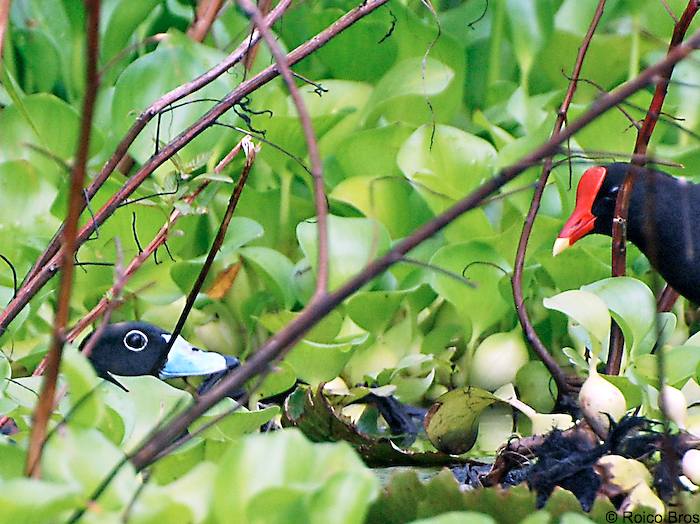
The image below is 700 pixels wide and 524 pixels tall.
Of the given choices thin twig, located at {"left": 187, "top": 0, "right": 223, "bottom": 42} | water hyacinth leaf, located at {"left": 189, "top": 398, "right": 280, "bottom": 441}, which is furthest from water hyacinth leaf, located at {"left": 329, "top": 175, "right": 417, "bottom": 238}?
water hyacinth leaf, located at {"left": 189, "top": 398, "right": 280, "bottom": 441}

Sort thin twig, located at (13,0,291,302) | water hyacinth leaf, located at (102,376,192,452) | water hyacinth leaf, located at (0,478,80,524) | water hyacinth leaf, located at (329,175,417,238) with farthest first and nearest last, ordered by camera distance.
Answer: water hyacinth leaf, located at (329,175,417,238), thin twig, located at (13,0,291,302), water hyacinth leaf, located at (102,376,192,452), water hyacinth leaf, located at (0,478,80,524)

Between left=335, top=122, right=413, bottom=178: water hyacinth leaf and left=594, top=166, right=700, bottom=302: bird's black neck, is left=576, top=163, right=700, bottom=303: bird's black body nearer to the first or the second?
left=594, top=166, right=700, bottom=302: bird's black neck

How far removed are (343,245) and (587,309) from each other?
0.47 metres

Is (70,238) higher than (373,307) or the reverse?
higher

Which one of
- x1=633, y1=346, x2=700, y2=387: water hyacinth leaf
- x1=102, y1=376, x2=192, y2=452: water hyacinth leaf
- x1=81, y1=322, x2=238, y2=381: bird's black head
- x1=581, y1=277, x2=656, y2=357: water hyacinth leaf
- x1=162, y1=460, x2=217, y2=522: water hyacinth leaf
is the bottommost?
x1=81, y1=322, x2=238, y2=381: bird's black head

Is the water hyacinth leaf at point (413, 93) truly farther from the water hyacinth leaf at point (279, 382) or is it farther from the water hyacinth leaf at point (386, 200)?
the water hyacinth leaf at point (279, 382)

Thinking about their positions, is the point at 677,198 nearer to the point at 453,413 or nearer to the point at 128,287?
the point at 453,413

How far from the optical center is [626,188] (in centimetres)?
208

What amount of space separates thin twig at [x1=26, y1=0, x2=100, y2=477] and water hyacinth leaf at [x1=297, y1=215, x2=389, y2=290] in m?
1.01

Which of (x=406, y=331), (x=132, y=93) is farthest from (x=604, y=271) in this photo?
(x=132, y=93)

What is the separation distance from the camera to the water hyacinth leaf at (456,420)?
1970mm

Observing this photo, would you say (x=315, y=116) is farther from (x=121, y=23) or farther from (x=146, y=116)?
(x=146, y=116)

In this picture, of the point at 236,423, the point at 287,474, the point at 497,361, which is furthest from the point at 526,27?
the point at 287,474

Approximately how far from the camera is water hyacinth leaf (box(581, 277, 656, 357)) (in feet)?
5.83
